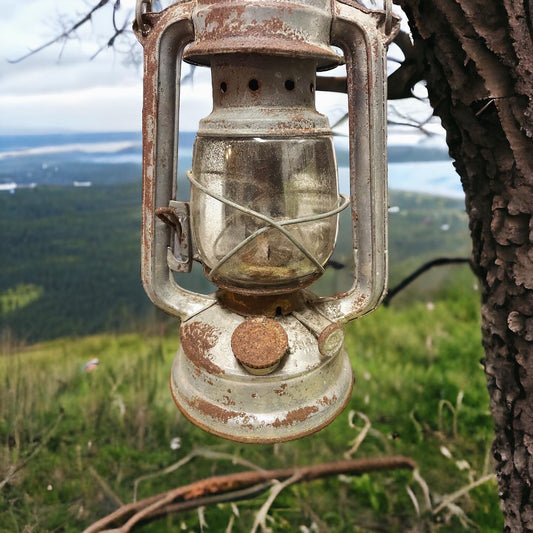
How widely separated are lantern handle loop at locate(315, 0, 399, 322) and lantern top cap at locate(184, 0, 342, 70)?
0.20 ft

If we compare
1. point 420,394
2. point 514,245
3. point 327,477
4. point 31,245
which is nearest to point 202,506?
point 327,477

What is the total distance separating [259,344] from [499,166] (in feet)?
1.96

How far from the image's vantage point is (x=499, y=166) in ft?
3.09

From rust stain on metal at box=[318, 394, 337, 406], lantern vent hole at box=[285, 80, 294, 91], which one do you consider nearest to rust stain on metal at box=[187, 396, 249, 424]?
rust stain on metal at box=[318, 394, 337, 406]

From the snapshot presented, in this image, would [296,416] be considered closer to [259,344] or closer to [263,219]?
[259,344]

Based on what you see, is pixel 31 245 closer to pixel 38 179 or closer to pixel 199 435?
pixel 38 179

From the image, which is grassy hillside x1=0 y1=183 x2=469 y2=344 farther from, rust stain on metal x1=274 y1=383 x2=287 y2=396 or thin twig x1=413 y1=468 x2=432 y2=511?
rust stain on metal x1=274 y1=383 x2=287 y2=396

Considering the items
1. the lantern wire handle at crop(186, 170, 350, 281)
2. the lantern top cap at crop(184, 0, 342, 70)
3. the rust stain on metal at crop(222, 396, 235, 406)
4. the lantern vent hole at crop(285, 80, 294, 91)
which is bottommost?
the rust stain on metal at crop(222, 396, 235, 406)

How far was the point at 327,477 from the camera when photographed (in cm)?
164

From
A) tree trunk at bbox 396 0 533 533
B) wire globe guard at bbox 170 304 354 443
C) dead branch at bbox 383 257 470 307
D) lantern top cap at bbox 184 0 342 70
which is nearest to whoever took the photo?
lantern top cap at bbox 184 0 342 70

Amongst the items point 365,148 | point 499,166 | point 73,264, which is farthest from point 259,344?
point 73,264

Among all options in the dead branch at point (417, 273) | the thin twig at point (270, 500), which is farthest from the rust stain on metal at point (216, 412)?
the dead branch at point (417, 273)

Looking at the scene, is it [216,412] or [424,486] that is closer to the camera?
[216,412]

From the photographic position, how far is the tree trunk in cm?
87
